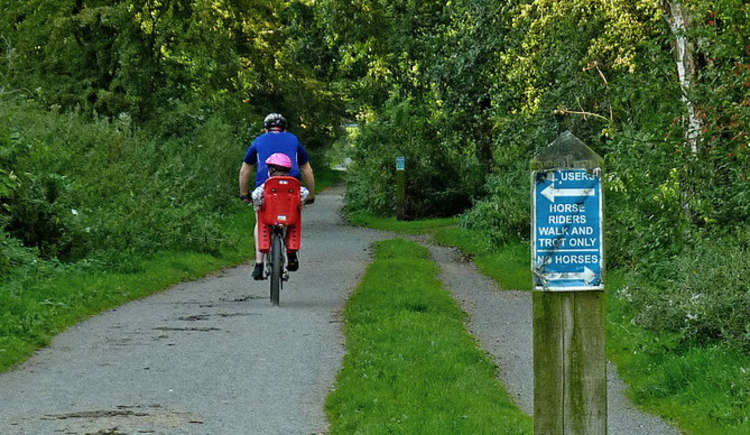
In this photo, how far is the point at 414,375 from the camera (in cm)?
868

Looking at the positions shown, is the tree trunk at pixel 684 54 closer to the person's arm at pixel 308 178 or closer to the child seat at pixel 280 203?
the person's arm at pixel 308 178

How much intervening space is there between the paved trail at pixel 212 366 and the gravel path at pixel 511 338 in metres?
0.02

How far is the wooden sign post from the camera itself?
4820mm

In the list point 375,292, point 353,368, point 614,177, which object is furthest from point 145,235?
point 353,368

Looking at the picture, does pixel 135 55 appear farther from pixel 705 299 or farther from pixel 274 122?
pixel 705 299

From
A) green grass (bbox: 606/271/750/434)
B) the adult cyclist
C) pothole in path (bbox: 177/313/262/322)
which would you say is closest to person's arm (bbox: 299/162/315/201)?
the adult cyclist

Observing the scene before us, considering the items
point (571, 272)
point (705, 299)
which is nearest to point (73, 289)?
point (705, 299)

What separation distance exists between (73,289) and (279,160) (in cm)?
301

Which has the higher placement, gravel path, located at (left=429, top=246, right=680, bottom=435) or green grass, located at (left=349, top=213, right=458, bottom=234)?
green grass, located at (left=349, top=213, right=458, bottom=234)

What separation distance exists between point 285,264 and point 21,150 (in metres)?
3.88

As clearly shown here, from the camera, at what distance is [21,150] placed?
13.9 meters

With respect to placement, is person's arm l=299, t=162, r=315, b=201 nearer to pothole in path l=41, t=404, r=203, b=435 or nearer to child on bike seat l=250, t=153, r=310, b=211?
child on bike seat l=250, t=153, r=310, b=211

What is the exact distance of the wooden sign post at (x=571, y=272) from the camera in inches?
190

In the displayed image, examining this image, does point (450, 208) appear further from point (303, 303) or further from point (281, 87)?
point (303, 303)
